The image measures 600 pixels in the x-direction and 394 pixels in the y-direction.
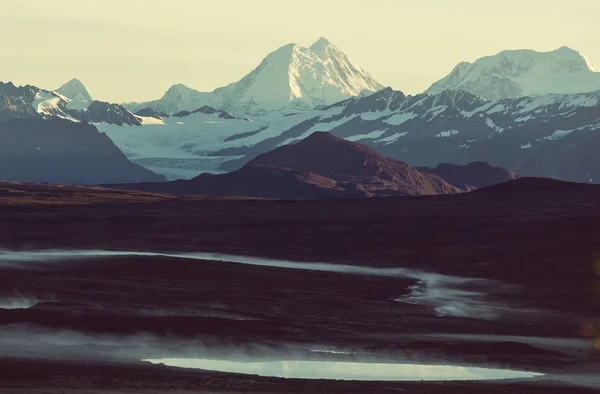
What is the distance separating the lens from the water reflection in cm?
5106

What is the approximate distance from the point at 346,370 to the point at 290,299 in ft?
86.9

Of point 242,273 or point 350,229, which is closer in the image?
point 242,273

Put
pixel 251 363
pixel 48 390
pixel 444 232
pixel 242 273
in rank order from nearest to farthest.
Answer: pixel 48 390 < pixel 251 363 < pixel 242 273 < pixel 444 232

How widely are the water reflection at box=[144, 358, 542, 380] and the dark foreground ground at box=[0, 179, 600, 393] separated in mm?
1541

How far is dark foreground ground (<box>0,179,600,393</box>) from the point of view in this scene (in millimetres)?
49906

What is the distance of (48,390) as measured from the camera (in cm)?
4294

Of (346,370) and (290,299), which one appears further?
(290,299)

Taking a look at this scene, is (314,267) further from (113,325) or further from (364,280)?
(113,325)

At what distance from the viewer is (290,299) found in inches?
3105

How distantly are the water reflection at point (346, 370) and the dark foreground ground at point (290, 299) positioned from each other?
154 cm

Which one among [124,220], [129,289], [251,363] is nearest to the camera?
[251,363]

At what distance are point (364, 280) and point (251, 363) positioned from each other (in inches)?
1791

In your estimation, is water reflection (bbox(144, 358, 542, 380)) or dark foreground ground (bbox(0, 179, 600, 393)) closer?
dark foreground ground (bbox(0, 179, 600, 393))

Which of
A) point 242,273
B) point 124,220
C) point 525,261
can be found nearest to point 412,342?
point 242,273
